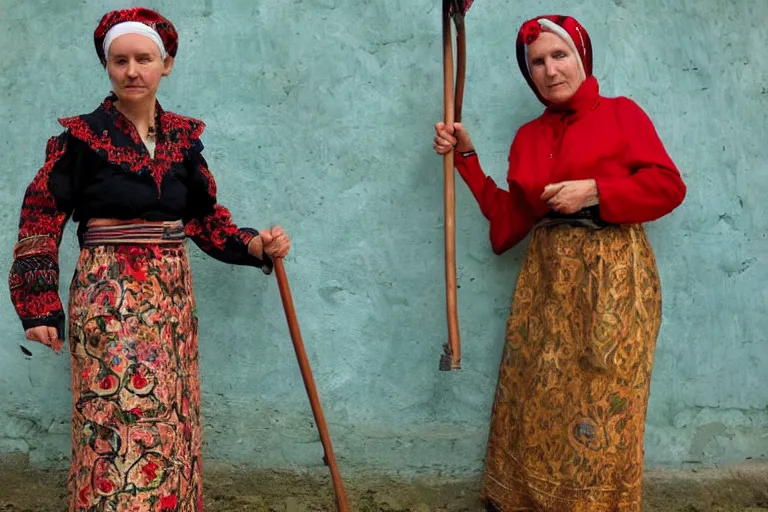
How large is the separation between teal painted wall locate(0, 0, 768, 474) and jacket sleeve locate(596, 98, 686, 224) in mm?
475

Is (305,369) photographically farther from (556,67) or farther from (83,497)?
(556,67)

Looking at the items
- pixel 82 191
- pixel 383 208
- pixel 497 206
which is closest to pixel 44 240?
pixel 82 191

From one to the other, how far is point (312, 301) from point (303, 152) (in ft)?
1.91

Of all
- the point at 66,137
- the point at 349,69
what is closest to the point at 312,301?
the point at 349,69

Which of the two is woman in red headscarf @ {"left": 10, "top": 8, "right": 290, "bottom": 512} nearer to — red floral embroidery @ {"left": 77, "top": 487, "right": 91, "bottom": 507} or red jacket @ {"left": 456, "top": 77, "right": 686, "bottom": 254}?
red floral embroidery @ {"left": 77, "top": 487, "right": 91, "bottom": 507}

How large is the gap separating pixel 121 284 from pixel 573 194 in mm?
1449

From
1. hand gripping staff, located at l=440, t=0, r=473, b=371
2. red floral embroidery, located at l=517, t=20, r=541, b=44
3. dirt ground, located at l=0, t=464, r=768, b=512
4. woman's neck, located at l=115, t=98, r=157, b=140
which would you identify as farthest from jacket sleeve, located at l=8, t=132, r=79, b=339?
red floral embroidery, located at l=517, t=20, r=541, b=44

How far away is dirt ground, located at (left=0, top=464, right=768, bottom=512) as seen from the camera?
3.31m

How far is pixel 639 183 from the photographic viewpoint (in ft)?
9.19

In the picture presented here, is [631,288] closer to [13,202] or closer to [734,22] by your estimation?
[734,22]

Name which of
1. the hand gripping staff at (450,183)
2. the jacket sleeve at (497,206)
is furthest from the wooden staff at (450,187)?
the jacket sleeve at (497,206)

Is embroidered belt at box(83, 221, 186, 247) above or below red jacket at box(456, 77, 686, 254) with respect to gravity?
below

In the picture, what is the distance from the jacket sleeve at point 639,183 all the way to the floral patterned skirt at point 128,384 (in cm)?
143

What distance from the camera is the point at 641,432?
9.68ft
